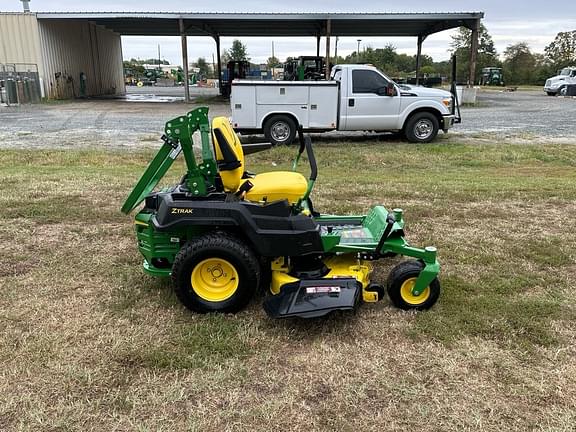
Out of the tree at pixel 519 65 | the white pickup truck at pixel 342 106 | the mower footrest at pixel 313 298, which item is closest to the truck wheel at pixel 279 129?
the white pickup truck at pixel 342 106

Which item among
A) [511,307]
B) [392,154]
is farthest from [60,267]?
[392,154]

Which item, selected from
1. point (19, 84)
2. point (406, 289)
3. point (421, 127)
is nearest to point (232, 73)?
point (19, 84)

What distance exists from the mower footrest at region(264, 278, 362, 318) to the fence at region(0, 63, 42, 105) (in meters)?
24.3

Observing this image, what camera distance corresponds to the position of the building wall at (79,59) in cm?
2616

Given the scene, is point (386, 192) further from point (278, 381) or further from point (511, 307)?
point (278, 381)

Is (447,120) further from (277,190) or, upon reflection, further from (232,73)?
(232,73)

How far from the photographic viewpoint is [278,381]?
2.88 metres

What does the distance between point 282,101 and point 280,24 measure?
18.0 m

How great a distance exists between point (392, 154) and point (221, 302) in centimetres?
782

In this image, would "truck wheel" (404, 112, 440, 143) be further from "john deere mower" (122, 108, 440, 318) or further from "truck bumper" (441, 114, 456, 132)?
"john deere mower" (122, 108, 440, 318)

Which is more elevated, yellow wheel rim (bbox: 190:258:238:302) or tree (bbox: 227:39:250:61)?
tree (bbox: 227:39:250:61)

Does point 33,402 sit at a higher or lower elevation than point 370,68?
lower

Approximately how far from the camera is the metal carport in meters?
23.3

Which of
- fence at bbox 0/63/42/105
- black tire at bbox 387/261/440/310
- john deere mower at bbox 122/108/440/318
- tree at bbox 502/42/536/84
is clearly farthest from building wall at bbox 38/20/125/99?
tree at bbox 502/42/536/84
